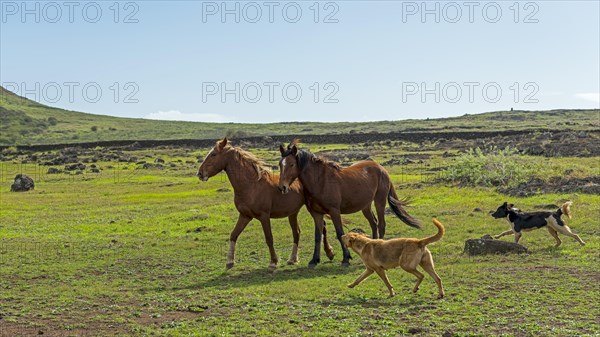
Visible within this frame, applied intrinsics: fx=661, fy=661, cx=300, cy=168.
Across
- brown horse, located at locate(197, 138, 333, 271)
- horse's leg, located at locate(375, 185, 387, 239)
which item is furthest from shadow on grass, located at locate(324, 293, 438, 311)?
horse's leg, located at locate(375, 185, 387, 239)

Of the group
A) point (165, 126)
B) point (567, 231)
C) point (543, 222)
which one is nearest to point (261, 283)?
point (543, 222)

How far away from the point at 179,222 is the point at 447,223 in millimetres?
11252

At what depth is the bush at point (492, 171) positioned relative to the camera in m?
35.7

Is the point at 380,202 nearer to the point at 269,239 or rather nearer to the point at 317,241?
the point at 317,241

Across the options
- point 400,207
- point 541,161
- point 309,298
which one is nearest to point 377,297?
point 309,298

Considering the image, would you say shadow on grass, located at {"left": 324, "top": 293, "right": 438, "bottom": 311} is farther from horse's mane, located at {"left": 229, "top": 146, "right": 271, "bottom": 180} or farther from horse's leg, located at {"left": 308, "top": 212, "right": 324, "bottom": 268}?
horse's mane, located at {"left": 229, "top": 146, "right": 271, "bottom": 180}

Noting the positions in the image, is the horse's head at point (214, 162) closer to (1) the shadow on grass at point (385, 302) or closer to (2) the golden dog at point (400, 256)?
(2) the golden dog at point (400, 256)

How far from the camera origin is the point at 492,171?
36375 millimetres

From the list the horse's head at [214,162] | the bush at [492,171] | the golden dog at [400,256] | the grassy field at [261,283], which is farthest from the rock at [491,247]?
the bush at [492,171]

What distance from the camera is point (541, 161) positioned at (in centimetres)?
3947

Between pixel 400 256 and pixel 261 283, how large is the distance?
371cm

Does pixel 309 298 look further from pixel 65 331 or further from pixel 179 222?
pixel 179 222

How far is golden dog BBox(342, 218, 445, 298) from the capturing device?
1311 centimetres

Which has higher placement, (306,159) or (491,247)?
(306,159)
